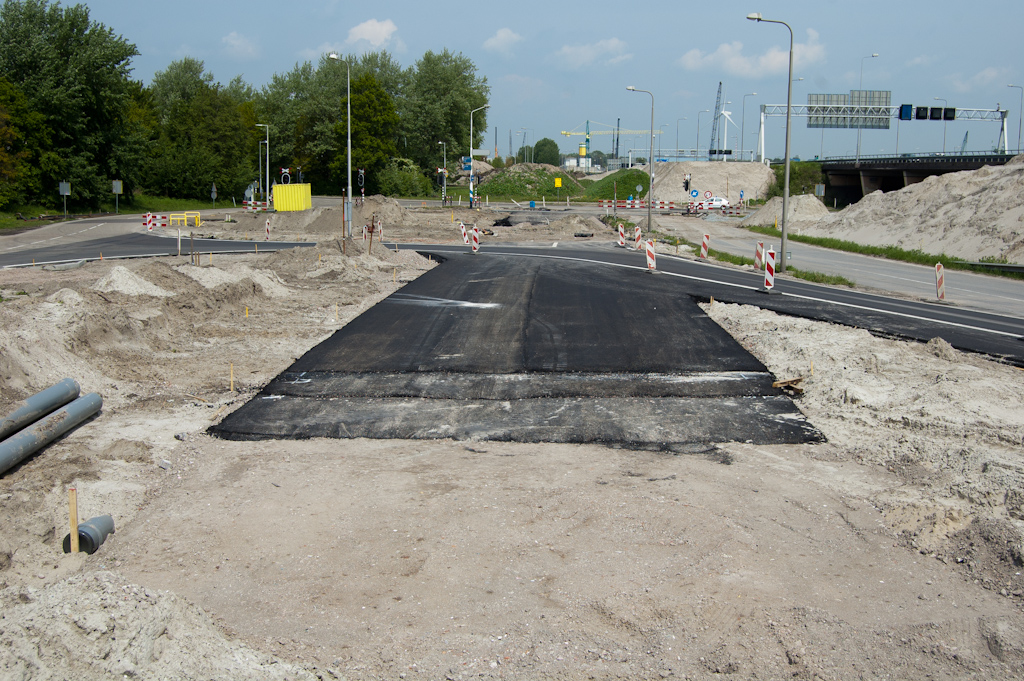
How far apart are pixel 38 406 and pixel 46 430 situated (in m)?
0.61

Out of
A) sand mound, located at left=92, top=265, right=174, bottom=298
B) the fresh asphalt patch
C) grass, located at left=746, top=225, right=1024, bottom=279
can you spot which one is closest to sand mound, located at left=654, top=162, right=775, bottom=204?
grass, located at left=746, top=225, right=1024, bottom=279

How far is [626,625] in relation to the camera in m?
5.95

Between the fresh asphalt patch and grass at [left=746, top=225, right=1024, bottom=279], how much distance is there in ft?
67.9

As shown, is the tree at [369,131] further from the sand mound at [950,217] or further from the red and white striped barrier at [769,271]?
the red and white striped barrier at [769,271]

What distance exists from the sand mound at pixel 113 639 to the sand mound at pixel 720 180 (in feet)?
322

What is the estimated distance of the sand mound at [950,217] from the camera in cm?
3688

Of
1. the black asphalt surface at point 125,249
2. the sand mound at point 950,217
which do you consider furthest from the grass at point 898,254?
the black asphalt surface at point 125,249

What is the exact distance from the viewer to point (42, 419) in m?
9.69

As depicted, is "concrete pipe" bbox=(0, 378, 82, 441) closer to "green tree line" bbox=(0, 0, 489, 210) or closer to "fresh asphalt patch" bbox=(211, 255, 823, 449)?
"fresh asphalt patch" bbox=(211, 255, 823, 449)

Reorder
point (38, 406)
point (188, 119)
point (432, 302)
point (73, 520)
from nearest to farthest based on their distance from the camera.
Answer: point (73, 520) < point (38, 406) < point (432, 302) < point (188, 119)

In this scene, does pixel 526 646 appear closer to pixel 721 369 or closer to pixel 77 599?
pixel 77 599

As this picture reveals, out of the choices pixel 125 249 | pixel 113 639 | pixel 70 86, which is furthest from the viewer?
pixel 70 86

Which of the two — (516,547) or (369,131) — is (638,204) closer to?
(369,131)

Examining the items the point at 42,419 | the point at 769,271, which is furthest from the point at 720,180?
the point at 42,419
